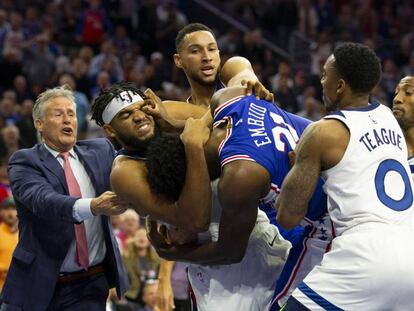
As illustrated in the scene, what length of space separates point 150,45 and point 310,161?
11.5 metres

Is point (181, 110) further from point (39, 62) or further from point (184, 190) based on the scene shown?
point (39, 62)

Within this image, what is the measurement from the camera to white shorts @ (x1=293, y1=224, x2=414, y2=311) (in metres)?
3.71

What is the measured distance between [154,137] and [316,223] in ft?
3.15

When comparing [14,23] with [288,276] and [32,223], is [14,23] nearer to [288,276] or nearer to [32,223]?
[32,223]

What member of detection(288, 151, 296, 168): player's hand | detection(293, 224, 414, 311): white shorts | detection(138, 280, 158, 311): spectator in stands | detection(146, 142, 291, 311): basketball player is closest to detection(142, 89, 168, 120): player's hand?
detection(146, 142, 291, 311): basketball player

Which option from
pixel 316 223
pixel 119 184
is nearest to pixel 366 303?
pixel 316 223

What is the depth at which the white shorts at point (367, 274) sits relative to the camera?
12.2ft

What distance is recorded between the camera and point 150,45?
15047mm

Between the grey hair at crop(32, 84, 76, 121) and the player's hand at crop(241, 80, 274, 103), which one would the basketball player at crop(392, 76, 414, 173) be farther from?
the grey hair at crop(32, 84, 76, 121)

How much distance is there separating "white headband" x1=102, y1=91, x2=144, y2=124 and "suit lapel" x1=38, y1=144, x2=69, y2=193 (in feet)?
1.76

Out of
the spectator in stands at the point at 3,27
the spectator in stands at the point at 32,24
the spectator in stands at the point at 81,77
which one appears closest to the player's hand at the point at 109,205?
the spectator in stands at the point at 81,77

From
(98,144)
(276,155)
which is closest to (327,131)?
Result: (276,155)

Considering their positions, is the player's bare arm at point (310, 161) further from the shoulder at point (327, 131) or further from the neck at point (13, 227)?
the neck at point (13, 227)

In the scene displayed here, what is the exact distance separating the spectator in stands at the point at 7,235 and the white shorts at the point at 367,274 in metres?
3.96
